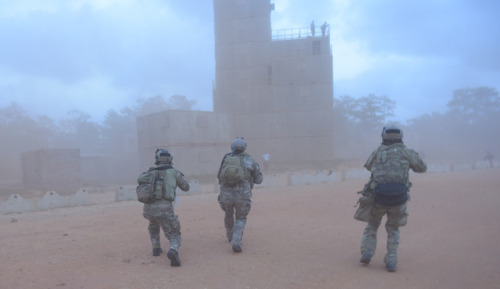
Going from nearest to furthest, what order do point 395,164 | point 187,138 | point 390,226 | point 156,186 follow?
point 395,164
point 390,226
point 156,186
point 187,138

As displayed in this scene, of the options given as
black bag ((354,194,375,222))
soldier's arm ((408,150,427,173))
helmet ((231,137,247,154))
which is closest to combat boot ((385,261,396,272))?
black bag ((354,194,375,222))

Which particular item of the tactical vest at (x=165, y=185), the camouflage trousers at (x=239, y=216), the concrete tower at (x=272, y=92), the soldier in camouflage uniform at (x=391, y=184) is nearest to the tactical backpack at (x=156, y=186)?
the tactical vest at (x=165, y=185)

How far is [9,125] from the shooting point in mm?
47031

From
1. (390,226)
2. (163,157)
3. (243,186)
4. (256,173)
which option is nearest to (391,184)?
(390,226)

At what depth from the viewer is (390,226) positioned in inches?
197

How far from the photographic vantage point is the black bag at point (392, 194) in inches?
187

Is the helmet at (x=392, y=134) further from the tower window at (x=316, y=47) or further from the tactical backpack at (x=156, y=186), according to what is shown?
the tower window at (x=316, y=47)

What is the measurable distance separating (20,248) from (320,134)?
30.8m

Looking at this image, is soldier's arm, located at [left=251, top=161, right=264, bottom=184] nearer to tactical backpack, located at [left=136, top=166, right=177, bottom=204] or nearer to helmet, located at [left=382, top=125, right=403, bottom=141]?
tactical backpack, located at [left=136, top=166, right=177, bottom=204]

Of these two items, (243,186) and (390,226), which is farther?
(243,186)

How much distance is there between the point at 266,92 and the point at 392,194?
3138cm

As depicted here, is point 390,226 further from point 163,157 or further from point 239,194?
point 163,157

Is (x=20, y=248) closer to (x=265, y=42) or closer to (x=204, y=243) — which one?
(x=204, y=243)

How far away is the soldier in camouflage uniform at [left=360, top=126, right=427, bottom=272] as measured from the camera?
4801mm
